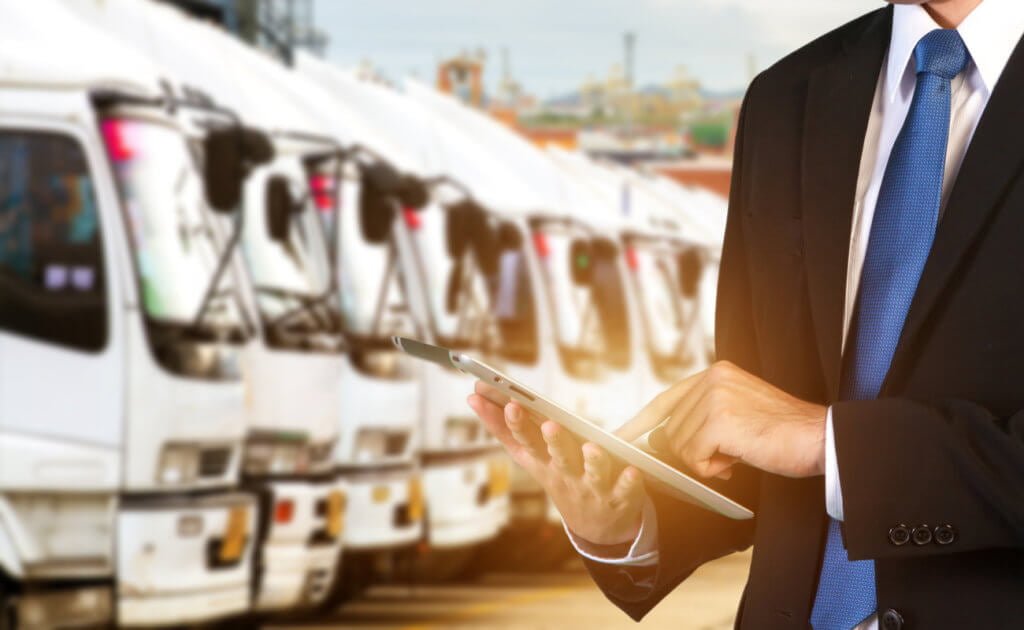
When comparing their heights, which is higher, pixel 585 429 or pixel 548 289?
pixel 585 429

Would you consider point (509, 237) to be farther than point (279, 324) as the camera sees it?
Yes

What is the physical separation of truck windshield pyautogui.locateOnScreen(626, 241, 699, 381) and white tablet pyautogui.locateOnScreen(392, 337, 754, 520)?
16.0 meters

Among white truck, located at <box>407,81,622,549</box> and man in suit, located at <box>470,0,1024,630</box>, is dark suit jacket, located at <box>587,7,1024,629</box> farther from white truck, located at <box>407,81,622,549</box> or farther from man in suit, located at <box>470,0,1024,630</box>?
white truck, located at <box>407,81,622,549</box>

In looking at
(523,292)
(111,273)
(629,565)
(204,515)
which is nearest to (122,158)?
(111,273)

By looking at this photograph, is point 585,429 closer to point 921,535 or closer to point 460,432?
point 921,535

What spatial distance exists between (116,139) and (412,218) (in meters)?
4.38

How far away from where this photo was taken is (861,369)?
201 cm

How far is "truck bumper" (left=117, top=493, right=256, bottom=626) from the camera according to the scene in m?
9.05

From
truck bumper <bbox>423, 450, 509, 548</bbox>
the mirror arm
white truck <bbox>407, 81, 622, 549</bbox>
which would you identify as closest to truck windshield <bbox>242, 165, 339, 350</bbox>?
truck bumper <bbox>423, 450, 509, 548</bbox>

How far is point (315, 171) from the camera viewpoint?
12.2 meters

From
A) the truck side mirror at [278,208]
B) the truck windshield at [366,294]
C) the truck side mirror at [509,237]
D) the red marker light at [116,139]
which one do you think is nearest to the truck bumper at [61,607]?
the red marker light at [116,139]

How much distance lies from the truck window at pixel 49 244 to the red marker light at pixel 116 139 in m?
0.13

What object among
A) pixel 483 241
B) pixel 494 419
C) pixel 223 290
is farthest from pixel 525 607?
pixel 494 419

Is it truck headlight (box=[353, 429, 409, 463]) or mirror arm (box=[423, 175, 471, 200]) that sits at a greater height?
mirror arm (box=[423, 175, 471, 200])
